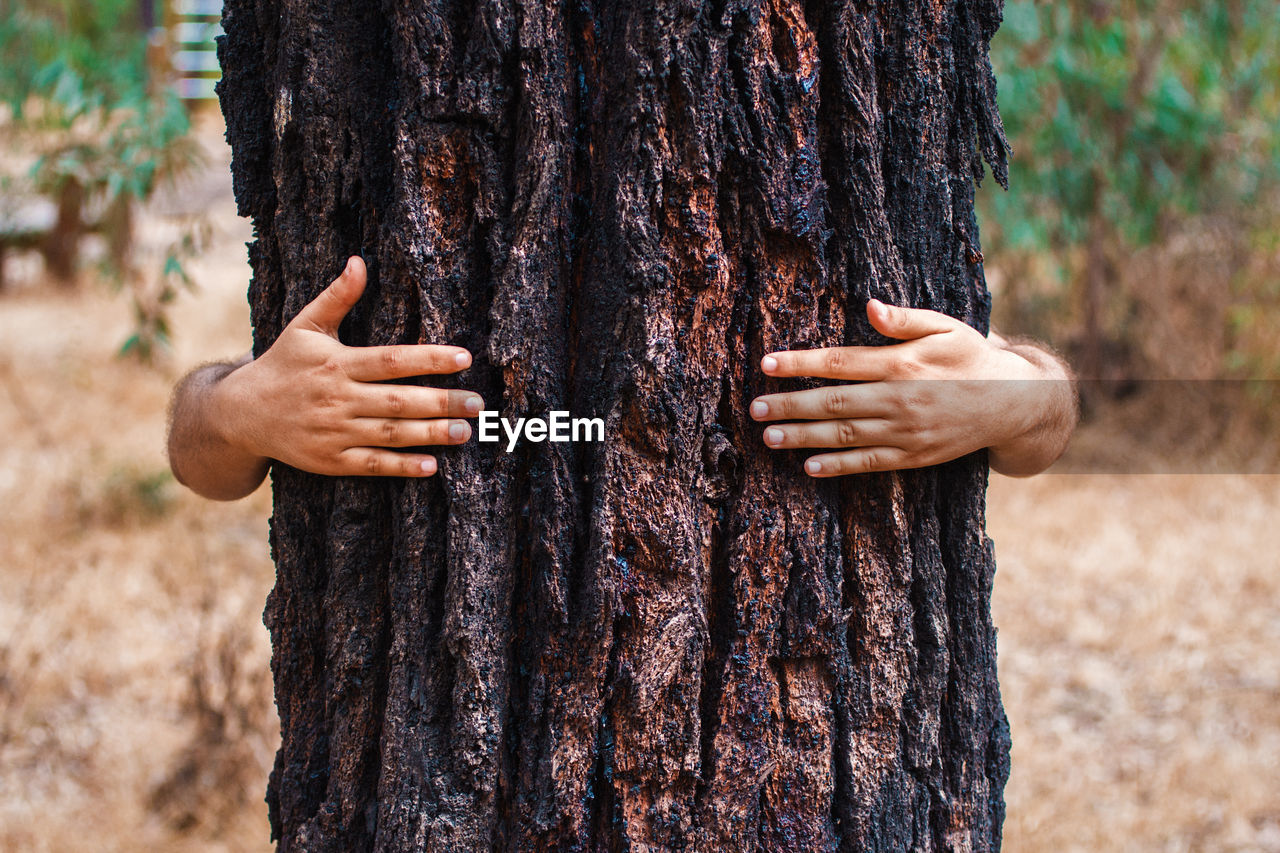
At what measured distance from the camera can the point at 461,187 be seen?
3.97ft

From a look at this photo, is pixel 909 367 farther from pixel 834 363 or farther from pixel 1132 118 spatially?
pixel 1132 118

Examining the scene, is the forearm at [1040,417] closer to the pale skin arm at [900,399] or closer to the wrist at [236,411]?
the pale skin arm at [900,399]

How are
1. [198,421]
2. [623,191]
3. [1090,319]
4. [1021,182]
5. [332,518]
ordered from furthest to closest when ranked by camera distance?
[1090,319]
[1021,182]
[198,421]
[332,518]
[623,191]

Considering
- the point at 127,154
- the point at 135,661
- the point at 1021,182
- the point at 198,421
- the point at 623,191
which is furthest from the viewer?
the point at 1021,182

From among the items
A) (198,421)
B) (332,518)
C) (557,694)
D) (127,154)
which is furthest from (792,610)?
(127,154)

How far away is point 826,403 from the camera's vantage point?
1.22m

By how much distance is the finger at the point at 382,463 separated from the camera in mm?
1229

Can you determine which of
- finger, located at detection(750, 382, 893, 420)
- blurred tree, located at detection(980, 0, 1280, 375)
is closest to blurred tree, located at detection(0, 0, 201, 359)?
finger, located at detection(750, 382, 893, 420)

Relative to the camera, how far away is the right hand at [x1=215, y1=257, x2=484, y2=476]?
47.8 inches

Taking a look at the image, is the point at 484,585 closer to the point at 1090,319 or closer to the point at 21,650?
the point at 21,650

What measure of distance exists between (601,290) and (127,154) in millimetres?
3772

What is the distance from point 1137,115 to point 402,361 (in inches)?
246

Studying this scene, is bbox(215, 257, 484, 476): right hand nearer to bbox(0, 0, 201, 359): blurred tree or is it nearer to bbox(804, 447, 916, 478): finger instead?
bbox(804, 447, 916, 478): finger

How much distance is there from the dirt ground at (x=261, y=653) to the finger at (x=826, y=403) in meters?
2.22
